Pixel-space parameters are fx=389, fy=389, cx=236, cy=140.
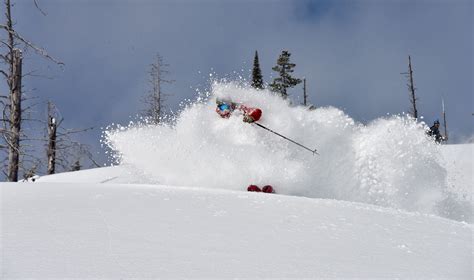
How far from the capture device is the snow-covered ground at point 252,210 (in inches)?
113

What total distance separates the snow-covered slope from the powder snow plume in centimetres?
351

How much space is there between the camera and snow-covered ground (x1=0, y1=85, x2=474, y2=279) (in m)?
2.87

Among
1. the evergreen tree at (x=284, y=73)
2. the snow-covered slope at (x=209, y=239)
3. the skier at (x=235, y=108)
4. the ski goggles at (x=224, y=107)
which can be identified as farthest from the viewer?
the evergreen tree at (x=284, y=73)

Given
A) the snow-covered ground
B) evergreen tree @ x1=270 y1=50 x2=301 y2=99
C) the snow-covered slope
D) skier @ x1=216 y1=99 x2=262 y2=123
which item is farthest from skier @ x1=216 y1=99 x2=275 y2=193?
evergreen tree @ x1=270 y1=50 x2=301 y2=99

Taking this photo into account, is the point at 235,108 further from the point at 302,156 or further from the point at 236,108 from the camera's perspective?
the point at 302,156

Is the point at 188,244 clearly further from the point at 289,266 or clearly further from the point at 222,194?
the point at 222,194

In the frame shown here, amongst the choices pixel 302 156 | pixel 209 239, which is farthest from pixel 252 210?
pixel 302 156

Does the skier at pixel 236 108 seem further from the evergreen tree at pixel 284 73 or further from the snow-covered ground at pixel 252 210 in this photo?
the evergreen tree at pixel 284 73

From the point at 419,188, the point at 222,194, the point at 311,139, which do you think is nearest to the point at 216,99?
the point at 311,139

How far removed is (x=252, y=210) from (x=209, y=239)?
58.3 inches

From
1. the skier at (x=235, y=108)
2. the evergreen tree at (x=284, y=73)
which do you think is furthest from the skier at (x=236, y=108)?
the evergreen tree at (x=284, y=73)

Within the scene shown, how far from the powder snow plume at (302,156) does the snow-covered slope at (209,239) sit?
11.5 ft

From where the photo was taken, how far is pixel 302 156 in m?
9.82

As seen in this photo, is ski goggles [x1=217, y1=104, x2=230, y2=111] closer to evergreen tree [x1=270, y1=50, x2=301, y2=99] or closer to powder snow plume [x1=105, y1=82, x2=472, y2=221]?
powder snow plume [x1=105, y1=82, x2=472, y2=221]
